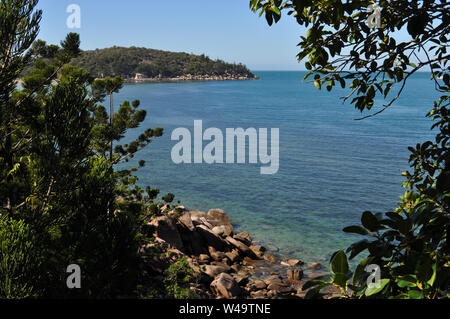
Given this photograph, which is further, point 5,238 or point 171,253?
point 171,253

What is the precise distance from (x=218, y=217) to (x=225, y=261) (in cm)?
451

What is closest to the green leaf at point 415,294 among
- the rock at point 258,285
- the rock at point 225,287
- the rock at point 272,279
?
the rock at point 225,287

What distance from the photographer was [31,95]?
7980 millimetres

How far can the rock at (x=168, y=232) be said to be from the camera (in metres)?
14.0

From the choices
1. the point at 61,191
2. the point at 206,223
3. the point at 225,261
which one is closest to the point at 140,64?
the point at 206,223

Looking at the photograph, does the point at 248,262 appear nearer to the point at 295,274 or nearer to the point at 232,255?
the point at 232,255

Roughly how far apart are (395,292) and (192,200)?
2164 cm

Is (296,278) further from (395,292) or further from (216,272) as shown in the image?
(395,292)

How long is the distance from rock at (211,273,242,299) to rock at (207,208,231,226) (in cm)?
660

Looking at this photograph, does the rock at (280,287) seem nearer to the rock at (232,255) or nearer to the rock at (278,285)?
the rock at (278,285)

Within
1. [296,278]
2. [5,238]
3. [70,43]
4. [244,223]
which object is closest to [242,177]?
[244,223]

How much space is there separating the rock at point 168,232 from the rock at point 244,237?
3.65 metres

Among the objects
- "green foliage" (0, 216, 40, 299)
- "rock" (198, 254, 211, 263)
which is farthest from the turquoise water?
"green foliage" (0, 216, 40, 299)

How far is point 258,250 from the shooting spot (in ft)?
54.7
